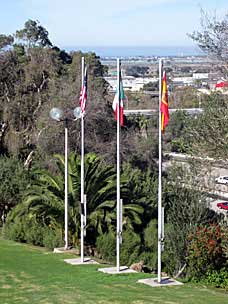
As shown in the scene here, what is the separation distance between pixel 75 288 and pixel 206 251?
17.3 ft

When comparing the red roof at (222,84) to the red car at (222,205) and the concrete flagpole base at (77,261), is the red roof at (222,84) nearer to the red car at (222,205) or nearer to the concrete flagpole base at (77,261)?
the concrete flagpole base at (77,261)

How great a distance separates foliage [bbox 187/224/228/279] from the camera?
18688mm

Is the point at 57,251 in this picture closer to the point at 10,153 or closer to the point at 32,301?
the point at 32,301

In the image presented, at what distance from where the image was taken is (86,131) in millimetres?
35250

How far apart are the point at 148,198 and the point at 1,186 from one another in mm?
6434

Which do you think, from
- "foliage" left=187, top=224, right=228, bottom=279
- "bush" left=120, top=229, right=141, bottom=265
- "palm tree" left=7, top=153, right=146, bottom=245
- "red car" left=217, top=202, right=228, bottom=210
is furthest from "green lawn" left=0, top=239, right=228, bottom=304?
"red car" left=217, top=202, right=228, bottom=210

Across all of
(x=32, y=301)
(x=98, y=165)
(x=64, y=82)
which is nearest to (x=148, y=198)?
(x=98, y=165)

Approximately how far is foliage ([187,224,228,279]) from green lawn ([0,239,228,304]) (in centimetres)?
242

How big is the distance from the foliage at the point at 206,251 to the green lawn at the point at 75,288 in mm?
2416

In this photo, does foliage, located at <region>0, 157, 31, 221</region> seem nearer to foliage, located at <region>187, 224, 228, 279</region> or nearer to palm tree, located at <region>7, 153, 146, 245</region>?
palm tree, located at <region>7, 153, 146, 245</region>

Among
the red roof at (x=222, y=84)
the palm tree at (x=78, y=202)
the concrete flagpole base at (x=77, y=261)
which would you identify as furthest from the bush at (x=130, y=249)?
the red roof at (x=222, y=84)

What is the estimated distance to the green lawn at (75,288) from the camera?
13203 millimetres

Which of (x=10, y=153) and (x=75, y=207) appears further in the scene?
(x=10, y=153)

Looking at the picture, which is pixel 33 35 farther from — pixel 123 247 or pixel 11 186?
pixel 123 247
